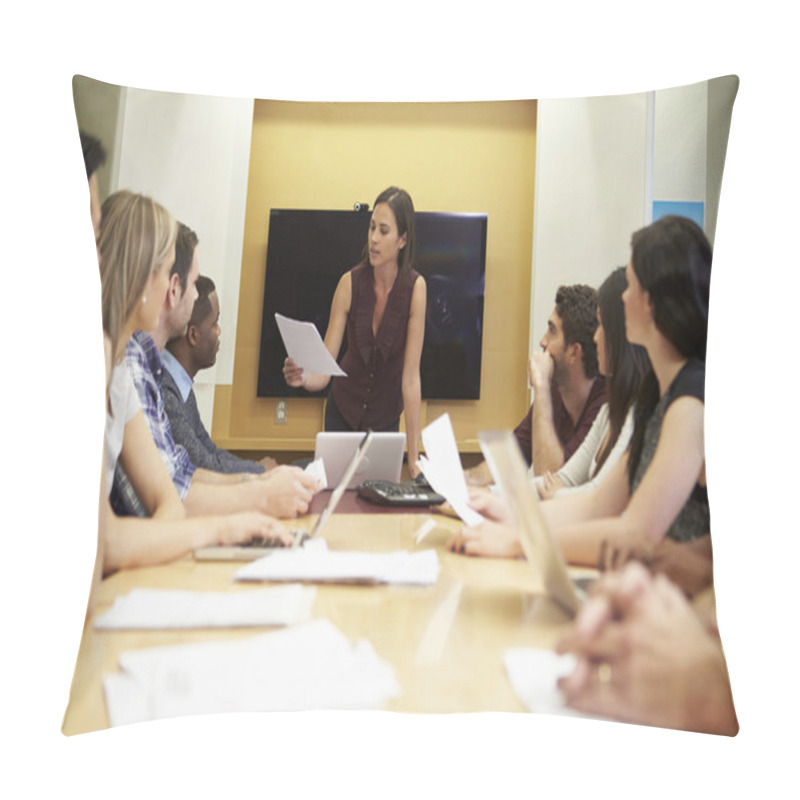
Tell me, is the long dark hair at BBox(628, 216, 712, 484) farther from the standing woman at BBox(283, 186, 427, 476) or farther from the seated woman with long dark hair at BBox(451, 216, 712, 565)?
the standing woman at BBox(283, 186, 427, 476)

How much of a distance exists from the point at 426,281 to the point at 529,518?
48cm

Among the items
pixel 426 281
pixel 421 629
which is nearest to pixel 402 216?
pixel 426 281

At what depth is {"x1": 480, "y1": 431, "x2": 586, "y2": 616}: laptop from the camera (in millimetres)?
1353

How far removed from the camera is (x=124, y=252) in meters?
1.43

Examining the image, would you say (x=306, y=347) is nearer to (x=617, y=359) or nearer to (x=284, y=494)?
(x=284, y=494)

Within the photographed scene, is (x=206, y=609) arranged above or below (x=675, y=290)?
below

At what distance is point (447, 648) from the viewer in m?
1.35

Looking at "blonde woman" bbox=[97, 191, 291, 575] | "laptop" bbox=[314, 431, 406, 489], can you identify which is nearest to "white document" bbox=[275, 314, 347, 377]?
"laptop" bbox=[314, 431, 406, 489]

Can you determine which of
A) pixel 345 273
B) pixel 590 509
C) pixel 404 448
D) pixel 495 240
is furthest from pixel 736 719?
pixel 345 273

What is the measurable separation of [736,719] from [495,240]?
3.11 feet

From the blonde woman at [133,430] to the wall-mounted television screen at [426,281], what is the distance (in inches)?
9.0

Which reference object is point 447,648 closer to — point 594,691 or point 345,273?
point 594,691

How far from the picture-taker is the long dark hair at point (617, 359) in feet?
4.61

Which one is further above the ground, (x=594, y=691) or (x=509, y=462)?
(x=509, y=462)
